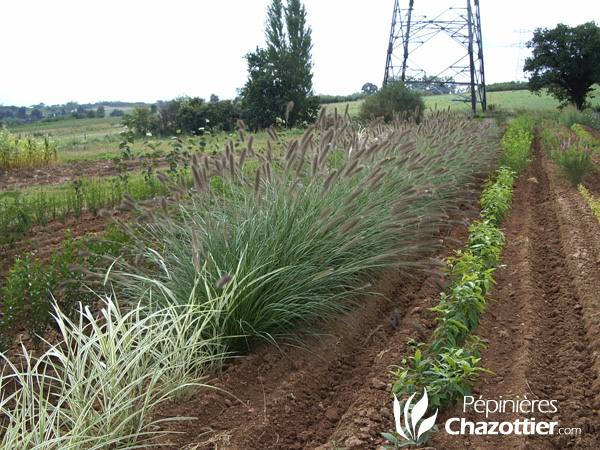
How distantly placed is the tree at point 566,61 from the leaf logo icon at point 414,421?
137ft

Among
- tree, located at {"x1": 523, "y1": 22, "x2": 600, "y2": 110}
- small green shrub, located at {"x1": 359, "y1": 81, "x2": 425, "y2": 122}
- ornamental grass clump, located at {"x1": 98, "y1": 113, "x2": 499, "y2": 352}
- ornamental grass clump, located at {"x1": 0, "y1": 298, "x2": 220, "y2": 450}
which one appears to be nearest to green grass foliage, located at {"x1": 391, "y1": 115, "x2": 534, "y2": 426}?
ornamental grass clump, located at {"x1": 98, "y1": 113, "x2": 499, "y2": 352}

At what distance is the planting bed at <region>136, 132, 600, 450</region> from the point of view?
268 cm

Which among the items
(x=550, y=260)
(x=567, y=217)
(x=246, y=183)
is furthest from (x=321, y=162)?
(x=567, y=217)

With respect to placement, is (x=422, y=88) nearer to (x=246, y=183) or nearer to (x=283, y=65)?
(x=283, y=65)

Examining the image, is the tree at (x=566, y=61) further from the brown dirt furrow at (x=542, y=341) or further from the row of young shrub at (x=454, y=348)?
the row of young shrub at (x=454, y=348)

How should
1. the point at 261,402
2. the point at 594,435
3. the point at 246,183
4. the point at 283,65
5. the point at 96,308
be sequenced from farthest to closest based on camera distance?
the point at 283,65, the point at 246,183, the point at 96,308, the point at 261,402, the point at 594,435

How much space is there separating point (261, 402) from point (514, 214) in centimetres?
573

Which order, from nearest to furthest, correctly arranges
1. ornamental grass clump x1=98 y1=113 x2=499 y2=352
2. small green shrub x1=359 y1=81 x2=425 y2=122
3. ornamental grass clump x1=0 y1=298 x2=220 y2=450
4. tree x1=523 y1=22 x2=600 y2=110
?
1. ornamental grass clump x1=0 y1=298 x2=220 y2=450
2. ornamental grass clump x1=98 y1=113 x2=499 y2=352
3. small green shrub x1=359 y1=81 x2=425 y2=122
4. tree x1=523 y1=22 x2=600 y2=110

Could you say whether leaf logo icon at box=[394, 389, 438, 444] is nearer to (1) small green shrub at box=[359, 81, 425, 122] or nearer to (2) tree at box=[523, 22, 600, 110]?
(1) small green shrub at box=[359, 81, 425, 122]

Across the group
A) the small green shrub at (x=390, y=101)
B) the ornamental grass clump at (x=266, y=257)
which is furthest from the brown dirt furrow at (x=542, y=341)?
the small green shrub at (x=390, y=101)

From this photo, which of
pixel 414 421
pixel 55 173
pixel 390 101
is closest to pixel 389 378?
pixel 414 421

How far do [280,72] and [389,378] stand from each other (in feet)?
99.3

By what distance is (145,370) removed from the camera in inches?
111

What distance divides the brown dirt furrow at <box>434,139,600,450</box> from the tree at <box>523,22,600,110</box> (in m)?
37.1
